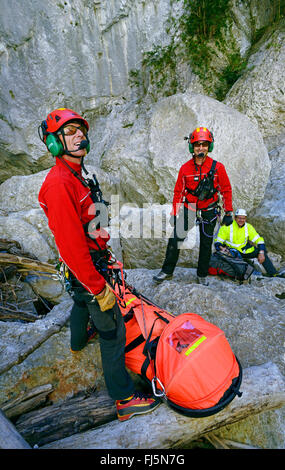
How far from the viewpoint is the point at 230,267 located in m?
5.05

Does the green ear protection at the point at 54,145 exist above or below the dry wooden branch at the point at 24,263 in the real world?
above

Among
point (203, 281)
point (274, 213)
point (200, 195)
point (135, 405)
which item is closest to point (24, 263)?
point (203, 281)

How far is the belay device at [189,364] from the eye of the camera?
195 centimetres

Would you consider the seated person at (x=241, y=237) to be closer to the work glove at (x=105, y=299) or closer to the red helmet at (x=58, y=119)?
the work glove at (x=105, y=299)

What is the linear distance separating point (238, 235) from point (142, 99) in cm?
874

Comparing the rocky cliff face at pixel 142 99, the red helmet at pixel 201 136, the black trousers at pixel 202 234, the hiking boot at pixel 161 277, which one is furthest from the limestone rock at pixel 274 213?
the red helmet at pixel 201 136

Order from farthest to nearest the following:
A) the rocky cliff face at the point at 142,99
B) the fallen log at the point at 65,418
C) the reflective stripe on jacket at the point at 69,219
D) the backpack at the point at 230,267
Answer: the rocky cliff face at the point at 142,99 → the backpack at the point at 230,267 → the fallen log at the point at 65,418 → the reflective stripe on jacket at the point at 69,219

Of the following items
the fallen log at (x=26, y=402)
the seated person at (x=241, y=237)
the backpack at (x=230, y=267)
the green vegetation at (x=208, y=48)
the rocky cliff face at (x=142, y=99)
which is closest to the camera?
the fallen log at (x=26, y=402)

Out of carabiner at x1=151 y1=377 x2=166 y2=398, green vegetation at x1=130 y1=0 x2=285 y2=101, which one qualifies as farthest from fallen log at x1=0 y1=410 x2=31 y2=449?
green vegetation at x1=130 y1=0 x2=285 y2=101

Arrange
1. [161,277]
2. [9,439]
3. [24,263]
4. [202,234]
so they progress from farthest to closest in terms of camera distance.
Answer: [24,263] → [161,277] → [202,234] → [9,439]

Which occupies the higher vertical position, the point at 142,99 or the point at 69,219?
the point at 142,99

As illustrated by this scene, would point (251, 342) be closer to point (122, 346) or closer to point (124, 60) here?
point (122, 346)

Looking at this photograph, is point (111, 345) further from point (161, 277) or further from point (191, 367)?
point (161, 277)
